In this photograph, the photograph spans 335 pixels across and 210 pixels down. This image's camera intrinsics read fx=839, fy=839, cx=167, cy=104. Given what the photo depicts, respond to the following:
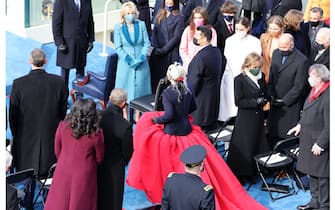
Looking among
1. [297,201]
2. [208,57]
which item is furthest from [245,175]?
[208,57]

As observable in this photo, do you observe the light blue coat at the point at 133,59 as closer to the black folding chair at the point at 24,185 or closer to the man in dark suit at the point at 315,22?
the man in dark suit at the point at 315,22

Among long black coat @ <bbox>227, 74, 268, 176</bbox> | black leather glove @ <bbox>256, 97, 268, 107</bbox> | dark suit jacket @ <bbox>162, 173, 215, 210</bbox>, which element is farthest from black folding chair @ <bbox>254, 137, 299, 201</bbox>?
dark suit jacket @ <bbox>162, 173, 215, 210</bbox>

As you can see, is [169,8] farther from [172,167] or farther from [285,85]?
[172,167]

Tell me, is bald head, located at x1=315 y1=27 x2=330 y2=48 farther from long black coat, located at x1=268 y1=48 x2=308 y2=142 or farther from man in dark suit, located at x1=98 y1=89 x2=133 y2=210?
man in dark suit, located at x1=98 y1=89 x2=133 y2=210

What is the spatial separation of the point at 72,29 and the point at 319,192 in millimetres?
4098

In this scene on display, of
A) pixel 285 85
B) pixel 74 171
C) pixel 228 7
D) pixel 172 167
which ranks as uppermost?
pixel 228 7

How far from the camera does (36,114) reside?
8250 millimetres

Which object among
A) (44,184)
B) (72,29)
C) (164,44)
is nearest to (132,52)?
(164,44)

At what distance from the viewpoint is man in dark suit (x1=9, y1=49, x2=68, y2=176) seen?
812cm

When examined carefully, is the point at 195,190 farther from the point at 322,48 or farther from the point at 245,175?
the point at 322,48

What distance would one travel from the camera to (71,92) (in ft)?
36.2

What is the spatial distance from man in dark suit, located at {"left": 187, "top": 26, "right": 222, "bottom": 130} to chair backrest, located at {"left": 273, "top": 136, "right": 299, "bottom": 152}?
114 centimetres

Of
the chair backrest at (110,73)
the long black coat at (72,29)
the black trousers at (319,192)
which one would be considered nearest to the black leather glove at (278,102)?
the black trousers at (319,192)

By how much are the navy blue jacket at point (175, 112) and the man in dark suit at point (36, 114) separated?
1.01 meters
